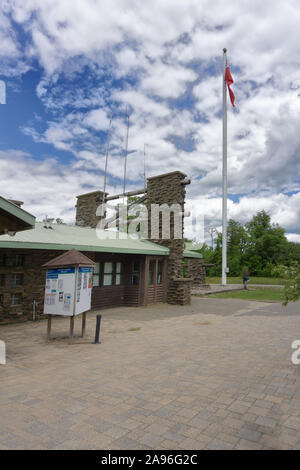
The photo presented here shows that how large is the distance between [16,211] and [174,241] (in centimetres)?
1044

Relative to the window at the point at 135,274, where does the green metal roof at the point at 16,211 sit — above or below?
above

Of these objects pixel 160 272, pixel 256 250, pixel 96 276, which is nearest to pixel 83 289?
pixel 96 276

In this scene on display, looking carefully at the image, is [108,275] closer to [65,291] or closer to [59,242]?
[59,242]

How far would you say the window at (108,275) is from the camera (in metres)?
13.4

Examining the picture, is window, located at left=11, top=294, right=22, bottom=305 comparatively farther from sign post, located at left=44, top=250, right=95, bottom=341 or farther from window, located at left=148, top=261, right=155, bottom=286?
window, located at left=148, top=261, right=155, bottom=286

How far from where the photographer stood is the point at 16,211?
5.72 meters

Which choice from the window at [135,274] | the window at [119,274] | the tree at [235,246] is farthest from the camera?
the tree at [235,246]

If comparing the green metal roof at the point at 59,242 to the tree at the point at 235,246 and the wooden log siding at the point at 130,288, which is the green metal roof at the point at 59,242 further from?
the tree at the point at 235,246

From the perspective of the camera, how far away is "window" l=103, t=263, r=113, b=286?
44.0 ft

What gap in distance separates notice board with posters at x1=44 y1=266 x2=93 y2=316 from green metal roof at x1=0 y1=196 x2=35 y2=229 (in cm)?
166

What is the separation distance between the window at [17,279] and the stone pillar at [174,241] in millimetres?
7579

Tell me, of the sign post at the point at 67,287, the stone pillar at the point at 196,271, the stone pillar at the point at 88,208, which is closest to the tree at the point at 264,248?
the stone pillar at the point at 196,271

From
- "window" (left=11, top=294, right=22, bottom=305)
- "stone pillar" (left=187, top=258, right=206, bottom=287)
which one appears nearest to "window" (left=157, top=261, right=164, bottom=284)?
"window" (left=11, top=294, right=22, bottom=305)
